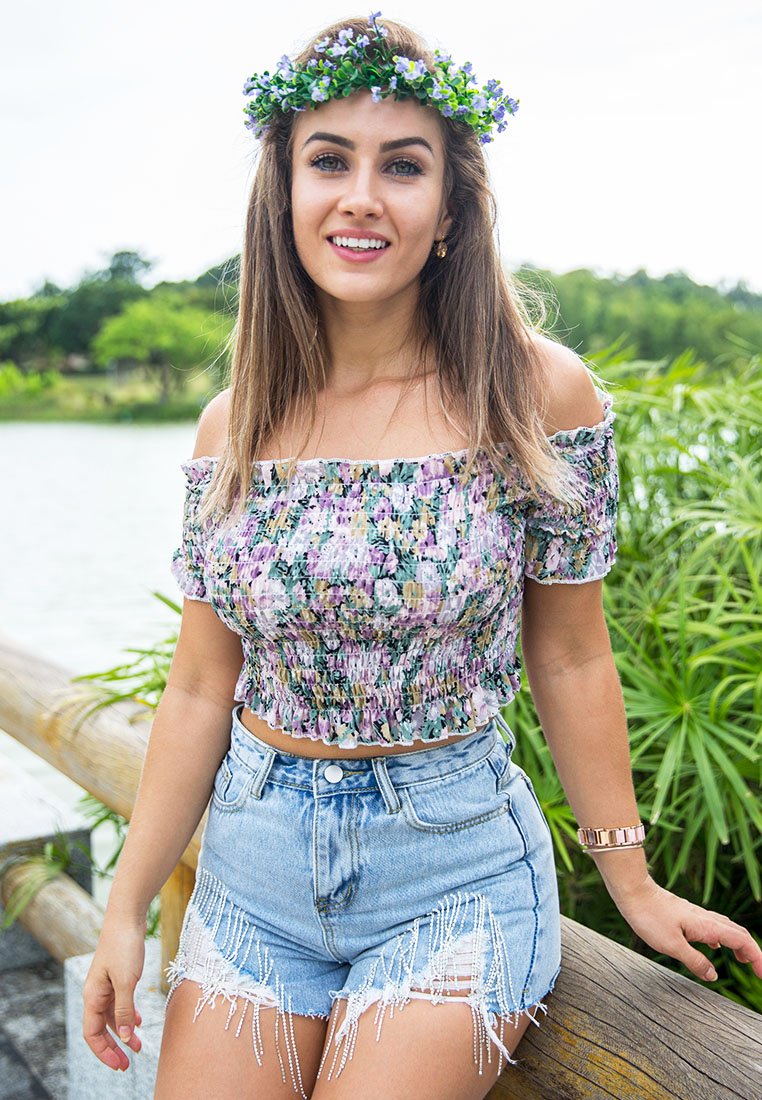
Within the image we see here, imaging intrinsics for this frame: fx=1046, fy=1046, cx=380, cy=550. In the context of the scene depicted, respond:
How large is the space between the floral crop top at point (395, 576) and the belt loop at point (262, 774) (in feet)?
0.12

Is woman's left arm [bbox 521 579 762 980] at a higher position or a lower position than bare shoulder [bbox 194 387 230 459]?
lower

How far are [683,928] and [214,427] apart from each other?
85cm

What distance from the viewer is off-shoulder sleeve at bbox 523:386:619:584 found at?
4.05 feet

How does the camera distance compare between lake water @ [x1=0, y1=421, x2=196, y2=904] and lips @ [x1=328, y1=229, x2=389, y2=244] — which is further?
lake water @ [x1=0, y1=421, x2=196, y2=904]

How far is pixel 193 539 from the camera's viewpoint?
133 cm

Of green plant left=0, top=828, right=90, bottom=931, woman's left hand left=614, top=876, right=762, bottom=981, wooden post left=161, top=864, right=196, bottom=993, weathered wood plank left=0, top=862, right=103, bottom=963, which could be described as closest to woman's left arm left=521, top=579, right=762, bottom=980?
woman's left hand left=614, top=876, right=762, bottom=981

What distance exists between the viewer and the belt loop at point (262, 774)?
4.05 feet

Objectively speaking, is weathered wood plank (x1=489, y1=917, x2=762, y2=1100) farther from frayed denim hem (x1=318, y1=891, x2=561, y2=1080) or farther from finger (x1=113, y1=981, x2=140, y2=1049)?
finger (x1=113, y1=981, x2=140, y2=1049)

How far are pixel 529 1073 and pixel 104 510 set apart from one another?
22143 mm

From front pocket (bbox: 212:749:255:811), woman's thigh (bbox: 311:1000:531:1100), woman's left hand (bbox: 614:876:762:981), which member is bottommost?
woman's thigh (bbox: 311:1000:531:1100)

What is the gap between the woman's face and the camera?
122cm

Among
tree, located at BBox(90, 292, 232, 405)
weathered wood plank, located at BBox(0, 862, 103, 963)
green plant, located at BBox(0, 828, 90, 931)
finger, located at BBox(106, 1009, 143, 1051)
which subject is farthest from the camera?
tree, located at BBox(90, 292, 232, 405)

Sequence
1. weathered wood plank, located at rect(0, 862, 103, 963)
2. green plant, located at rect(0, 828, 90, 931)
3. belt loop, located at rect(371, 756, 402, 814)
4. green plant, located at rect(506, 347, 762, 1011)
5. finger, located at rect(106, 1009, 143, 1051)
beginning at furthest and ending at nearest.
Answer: green plant, located at rect(0, 828, 90, 931) < weathered wood plank, located at rect(0, 862, 103, 963) < green plant, located at rect(506, 347, 762, 1011) < finger, located at rect(106, 1009, 143, 1051) < belt loop, located at rect(371, 756, 402, 814)

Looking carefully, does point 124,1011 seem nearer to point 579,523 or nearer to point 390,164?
point 579,523
